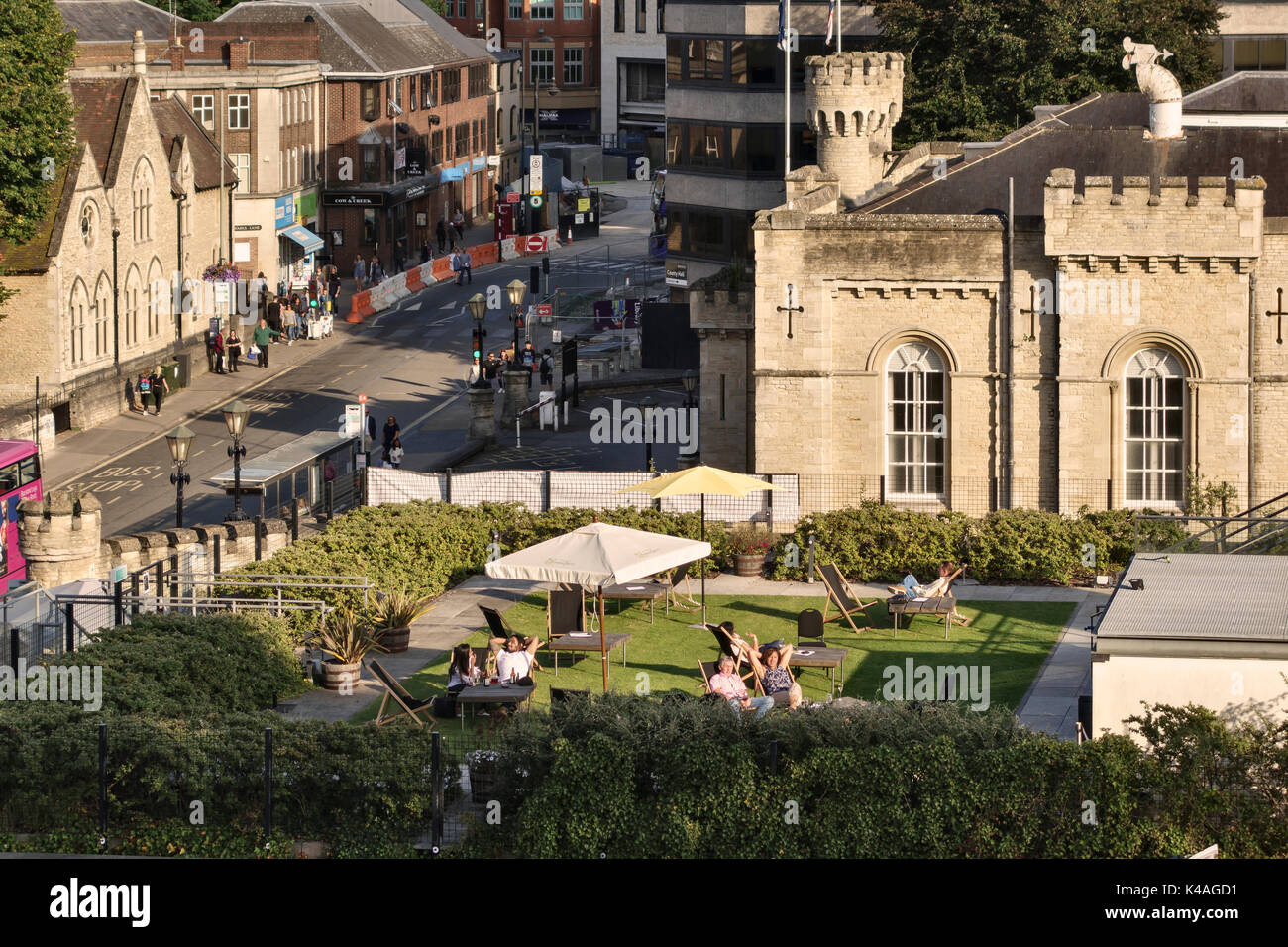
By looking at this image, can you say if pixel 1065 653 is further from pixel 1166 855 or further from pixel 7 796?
pixel 7 796

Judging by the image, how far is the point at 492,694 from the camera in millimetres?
29438

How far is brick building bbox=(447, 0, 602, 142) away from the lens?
144750mm

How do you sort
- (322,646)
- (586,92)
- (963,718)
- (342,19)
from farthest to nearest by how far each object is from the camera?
(586,92) → (342,19) → (322,646) → (963,718)

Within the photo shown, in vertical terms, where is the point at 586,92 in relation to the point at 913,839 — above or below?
above

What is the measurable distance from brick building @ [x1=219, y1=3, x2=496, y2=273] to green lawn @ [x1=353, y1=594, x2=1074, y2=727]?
192 ft

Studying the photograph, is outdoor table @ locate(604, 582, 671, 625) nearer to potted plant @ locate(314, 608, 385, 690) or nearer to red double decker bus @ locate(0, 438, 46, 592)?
potted plant @ locate(314, 608, 385, 690)

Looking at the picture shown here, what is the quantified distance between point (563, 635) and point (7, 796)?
9741mm

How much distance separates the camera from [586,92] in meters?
147

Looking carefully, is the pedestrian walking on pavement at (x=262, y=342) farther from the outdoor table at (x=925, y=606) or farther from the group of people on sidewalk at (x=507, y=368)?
the outdoor table at (x=925, y=606)

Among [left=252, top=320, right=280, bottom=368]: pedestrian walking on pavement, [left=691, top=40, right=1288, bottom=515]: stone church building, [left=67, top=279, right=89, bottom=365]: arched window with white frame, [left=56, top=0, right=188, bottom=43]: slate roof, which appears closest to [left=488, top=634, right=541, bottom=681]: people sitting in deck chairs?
[left=691, top=40, right=1288, bottom=515]: stone church building
